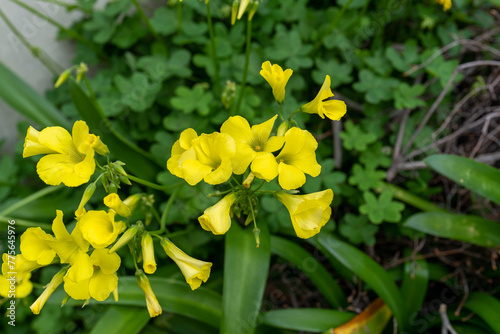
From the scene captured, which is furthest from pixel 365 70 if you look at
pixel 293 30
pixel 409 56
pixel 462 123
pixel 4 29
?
pixel 4 29

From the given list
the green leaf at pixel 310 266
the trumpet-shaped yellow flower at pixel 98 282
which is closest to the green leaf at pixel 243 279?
the green leaf at pixel 310 266

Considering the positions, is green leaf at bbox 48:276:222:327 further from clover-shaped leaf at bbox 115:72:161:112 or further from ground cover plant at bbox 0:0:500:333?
clover-shaped leaf at bbox 115:72:161:112

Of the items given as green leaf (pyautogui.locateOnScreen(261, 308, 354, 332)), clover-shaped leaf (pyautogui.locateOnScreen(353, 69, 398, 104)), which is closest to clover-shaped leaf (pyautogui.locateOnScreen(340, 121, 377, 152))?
clover-shaped leaf (pyautogui.locateOnScreen(353, 69, 398, 104))

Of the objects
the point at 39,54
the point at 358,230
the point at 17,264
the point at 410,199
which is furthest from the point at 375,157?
the point at 39,54

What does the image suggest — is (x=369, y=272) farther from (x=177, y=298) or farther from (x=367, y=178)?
(x=177, y=298)

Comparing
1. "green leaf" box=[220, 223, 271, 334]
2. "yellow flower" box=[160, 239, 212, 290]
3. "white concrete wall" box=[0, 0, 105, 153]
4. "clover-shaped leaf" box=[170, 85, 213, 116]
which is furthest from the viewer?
"white concrete wall" box=[0, 0, 105, 153]

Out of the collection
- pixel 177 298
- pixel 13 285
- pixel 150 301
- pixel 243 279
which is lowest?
pixel 177 298

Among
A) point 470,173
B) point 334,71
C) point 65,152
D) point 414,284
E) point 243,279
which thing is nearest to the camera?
point 65,152
